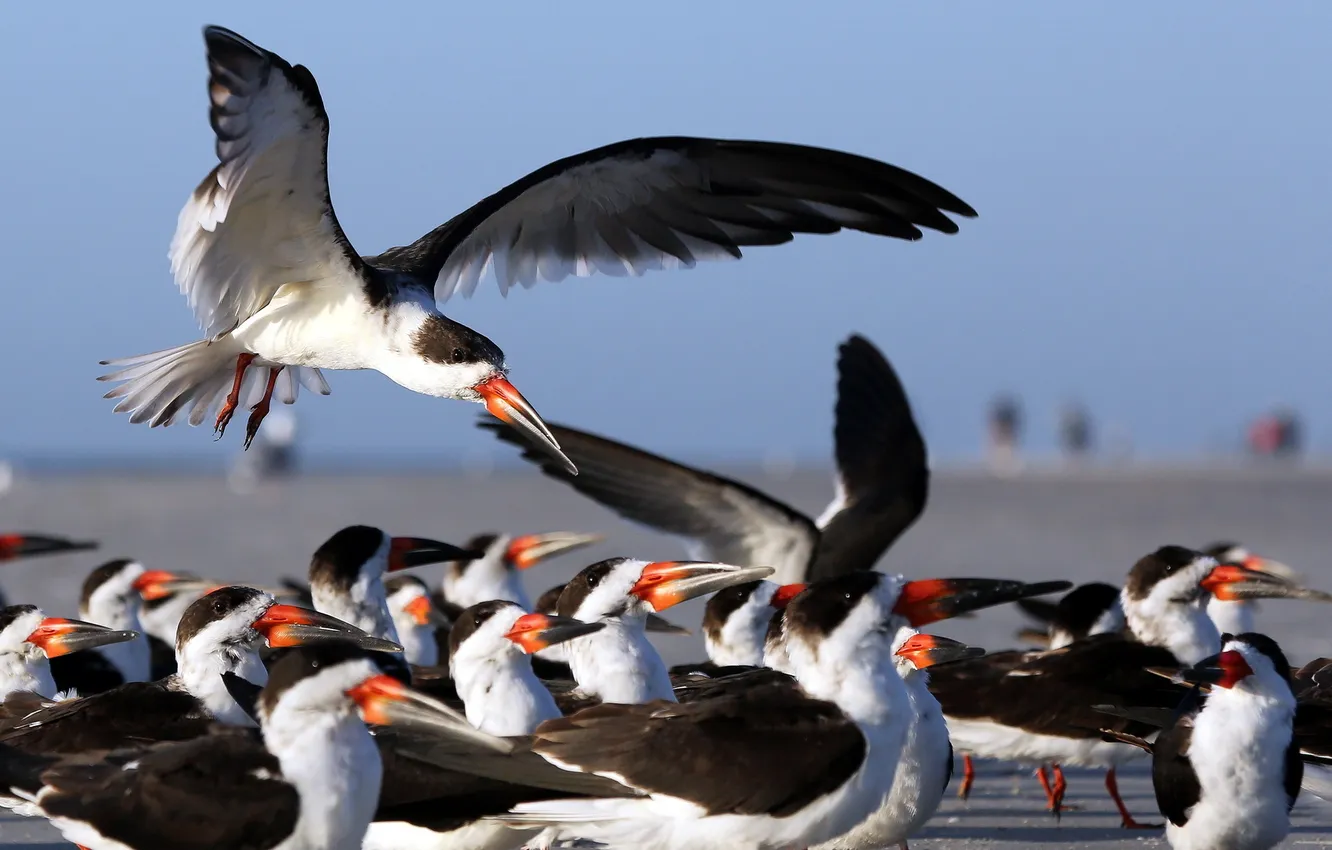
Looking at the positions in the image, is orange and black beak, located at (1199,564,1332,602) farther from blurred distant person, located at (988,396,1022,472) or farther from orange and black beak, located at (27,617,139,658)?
blurred distant person, located at (988,396,1022,472)

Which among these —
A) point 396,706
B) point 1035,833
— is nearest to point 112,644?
point 396,706

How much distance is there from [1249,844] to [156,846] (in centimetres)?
302

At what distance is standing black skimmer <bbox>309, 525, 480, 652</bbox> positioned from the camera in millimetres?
7574

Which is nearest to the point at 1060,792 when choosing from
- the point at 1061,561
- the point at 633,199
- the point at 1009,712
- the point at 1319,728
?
the point at 1009,712

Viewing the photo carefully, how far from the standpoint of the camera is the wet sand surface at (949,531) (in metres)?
7.65

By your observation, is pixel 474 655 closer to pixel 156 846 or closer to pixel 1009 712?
pixel 156 846

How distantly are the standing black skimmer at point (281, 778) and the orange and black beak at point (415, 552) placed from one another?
2698mm

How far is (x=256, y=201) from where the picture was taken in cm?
689

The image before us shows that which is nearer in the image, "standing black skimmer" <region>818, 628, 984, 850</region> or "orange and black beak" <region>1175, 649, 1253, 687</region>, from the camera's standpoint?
"standing black skimmer" <region>818, 628, 984, 850</region>

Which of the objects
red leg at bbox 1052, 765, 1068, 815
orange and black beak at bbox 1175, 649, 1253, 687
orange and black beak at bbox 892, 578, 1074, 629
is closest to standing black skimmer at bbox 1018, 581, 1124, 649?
red leg at bbox 1052, 765, 1068, 815

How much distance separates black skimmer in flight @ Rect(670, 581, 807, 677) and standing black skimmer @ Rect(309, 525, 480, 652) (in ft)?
3.71

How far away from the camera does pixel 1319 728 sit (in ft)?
20.7

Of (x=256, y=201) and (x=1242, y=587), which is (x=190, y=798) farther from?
(x=1242, y=587)

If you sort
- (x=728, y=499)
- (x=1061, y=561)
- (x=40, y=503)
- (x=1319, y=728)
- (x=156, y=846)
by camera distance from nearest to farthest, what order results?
(x=156, y=846) → (x=1319, y=728) → (x=728, y=499) → (x=1061, y=561) → (x=40, y=503)
